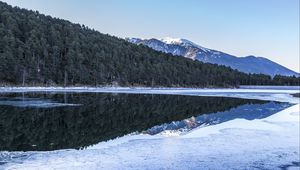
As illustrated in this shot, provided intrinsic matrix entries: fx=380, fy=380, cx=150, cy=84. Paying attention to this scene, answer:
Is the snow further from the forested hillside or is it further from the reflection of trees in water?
the forested hillside

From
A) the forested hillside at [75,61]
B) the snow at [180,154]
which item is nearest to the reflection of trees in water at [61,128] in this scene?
the snow at [180,154]

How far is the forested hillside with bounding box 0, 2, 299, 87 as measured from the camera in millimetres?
101312

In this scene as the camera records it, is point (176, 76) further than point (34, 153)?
Yes

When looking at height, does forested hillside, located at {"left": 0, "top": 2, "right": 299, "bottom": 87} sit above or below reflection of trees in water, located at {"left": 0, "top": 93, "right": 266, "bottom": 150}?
above

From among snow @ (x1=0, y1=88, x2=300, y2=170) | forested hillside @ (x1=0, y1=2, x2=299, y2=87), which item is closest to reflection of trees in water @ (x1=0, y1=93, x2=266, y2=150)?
snow @ (x1=0, y1=88, x2=300, y2=170)

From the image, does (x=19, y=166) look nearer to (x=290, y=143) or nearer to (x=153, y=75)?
(x=290, y=143)

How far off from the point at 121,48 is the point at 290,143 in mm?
137997

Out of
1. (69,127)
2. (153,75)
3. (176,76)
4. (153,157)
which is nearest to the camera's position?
(153,157)

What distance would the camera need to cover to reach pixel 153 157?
13.9 m

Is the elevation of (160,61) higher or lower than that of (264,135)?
higher

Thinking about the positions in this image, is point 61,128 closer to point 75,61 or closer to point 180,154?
point 180,154

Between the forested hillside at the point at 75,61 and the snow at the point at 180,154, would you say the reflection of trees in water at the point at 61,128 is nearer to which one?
the snow at the point at 180,154

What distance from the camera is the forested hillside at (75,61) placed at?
101312 mm

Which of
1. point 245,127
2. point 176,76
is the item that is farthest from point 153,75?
point 245,127
